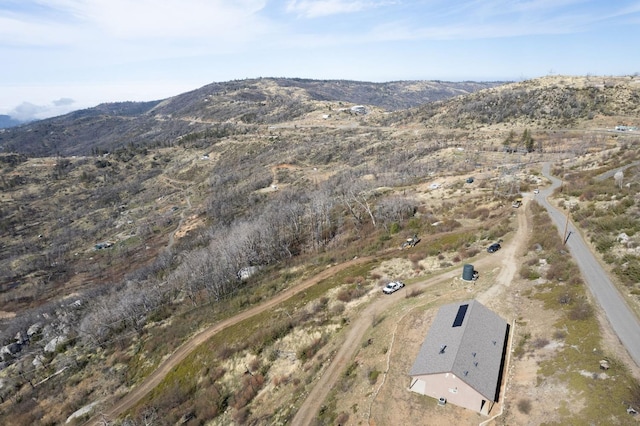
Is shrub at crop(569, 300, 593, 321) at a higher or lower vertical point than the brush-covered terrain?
higher

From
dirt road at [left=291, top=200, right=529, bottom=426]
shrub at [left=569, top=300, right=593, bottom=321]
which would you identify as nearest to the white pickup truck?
dirt road at [left=291, top=200, right=529, bottom=426]

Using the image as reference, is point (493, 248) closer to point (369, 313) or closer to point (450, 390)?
point (369, 313)

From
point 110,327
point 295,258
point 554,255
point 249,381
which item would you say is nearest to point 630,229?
point 554,255

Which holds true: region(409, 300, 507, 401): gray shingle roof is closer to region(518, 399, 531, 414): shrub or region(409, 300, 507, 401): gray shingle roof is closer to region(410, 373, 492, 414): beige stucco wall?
region(410, 373, 492, 414): beige stucco wall

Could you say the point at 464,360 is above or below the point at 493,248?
above

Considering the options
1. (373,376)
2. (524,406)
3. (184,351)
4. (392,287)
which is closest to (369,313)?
(392,287)

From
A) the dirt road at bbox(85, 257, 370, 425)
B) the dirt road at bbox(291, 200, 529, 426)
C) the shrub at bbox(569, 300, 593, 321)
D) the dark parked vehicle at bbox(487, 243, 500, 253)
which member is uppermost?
the shrub at bbox(569, 300, 593, 321)

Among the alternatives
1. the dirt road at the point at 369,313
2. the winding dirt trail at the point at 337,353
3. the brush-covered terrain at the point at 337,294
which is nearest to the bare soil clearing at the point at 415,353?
the dirt road at the point at 369,313
